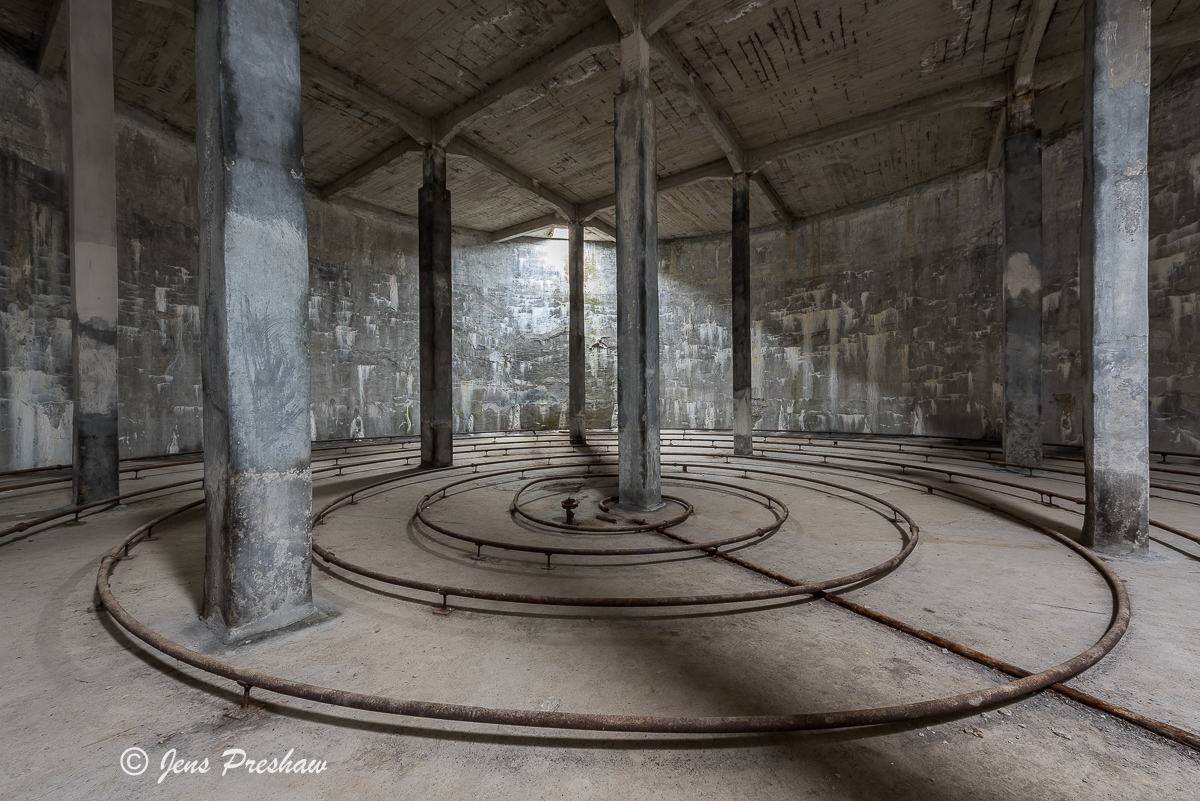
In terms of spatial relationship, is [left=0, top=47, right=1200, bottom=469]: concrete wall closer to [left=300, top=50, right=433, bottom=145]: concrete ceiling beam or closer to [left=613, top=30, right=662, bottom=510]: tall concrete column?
[left=300, top=50, right=433, bottom=145]: concrete ceiling beam

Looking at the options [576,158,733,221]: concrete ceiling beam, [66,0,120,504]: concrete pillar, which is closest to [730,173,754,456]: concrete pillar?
[576,158,733,221]: concrete ceiling beam

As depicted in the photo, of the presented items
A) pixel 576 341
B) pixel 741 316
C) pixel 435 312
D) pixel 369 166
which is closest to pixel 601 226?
pixel 576 341

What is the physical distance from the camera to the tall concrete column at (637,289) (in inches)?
276

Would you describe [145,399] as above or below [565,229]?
Result: below

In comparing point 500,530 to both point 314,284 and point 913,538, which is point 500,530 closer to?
point 913,538

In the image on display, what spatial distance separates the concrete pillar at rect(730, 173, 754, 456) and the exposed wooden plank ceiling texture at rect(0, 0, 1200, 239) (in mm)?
801

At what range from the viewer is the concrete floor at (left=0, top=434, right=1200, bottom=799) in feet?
6.88

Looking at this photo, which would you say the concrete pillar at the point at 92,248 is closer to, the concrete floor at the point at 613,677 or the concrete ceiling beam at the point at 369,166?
the concrete floor at the point at 613,677

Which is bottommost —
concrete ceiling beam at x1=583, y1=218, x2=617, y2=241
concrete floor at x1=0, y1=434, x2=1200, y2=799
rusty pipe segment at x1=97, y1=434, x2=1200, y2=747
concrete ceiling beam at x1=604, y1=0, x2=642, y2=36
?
concrete floor at x1=0, y1=434, x2=1200, y2=799

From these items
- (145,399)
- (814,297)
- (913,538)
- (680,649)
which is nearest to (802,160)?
(814,297)

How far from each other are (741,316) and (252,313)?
1049 centimetres

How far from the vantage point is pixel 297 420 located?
3.41 metres

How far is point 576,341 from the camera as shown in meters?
15.5

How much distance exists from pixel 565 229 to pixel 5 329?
14.3 meters
